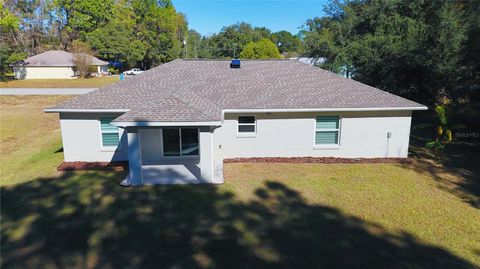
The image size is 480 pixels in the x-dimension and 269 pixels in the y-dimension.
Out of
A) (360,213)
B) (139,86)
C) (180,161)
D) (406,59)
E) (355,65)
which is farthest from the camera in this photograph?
(355,65)

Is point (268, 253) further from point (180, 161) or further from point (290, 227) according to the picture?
point (180, 161)

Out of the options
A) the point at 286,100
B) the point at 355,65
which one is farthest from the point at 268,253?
the point at 355,65

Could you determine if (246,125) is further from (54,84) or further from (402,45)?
(54,84)

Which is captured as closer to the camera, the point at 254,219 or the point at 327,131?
the point at 254,219

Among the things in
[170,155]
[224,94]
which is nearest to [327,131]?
[224,94]

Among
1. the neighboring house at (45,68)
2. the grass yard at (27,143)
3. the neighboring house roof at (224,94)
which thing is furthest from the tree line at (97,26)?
the neighboring house roof at (224,94)

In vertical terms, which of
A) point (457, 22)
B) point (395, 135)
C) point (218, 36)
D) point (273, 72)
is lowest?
point (395, 135)
